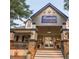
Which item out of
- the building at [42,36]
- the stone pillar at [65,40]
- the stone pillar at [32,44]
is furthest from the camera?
the stone pillar at [32,44]

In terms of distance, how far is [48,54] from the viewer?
7.59 meters

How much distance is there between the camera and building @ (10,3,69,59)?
7.24 metres

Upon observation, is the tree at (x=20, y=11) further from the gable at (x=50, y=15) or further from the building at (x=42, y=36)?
the gable at (x=50, y=15)

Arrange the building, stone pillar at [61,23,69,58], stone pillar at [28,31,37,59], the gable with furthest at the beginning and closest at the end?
the gable, stone pillar at [28,31,37,59], the building, stone pillar at [61,23,69,58]

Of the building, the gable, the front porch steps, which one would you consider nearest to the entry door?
the building

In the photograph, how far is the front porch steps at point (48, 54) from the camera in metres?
7.45

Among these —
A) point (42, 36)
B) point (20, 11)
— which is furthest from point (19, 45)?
point (20, 11)

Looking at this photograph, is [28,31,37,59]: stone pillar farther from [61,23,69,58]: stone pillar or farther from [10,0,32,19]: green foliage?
[61,23,69,58]: stone pillar

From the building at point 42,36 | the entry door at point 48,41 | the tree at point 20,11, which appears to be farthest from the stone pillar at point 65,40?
the tree at point 20,11
